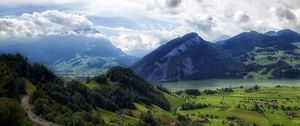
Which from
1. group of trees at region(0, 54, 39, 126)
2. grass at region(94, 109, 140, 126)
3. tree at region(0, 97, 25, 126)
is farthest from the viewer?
grass at region(94, 109, 140, 126)

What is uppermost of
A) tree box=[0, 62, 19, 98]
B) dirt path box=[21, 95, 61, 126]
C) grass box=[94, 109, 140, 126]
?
tree box=[0, 62, 19, 98]

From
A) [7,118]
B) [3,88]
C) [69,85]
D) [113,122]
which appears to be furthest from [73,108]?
[7,118]

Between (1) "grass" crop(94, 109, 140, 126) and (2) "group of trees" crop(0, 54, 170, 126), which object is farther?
(1) "grass" crop(94, 109, 140, 126)

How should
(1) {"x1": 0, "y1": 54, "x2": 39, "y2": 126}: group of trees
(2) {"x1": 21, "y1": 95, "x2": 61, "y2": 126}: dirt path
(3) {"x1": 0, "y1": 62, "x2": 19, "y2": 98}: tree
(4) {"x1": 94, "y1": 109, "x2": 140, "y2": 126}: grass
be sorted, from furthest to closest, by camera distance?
(4) {"x1": 94, "y1": 109, "x2": 140, "y2": 126}: grass < (3) {"x1": 0, "y1": 62, "x2": 19, "y2": 98}: tree < (2) {"x1": 21, "y1": 95, "x2": 61, "y2": 126}: dirt path < (1) {"x1": 0, "y1": 54, "x2": 39, "y2": 126}: group of trees

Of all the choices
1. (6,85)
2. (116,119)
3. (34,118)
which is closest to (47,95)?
(6,85)

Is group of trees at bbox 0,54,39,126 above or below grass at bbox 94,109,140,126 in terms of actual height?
above

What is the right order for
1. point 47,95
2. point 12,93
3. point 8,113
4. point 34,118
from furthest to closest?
point 47,95 < point 12,93 < point 34,118 < point 8,113

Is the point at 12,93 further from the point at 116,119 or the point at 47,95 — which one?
the point at 116,119

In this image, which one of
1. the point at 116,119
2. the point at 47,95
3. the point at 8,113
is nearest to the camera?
the point at 8,113

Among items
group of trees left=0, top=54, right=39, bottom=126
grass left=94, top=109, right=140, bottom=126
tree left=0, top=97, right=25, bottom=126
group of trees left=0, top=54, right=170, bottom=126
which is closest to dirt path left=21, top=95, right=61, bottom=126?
group of trees left=0, top=54, right=170, bottom=126

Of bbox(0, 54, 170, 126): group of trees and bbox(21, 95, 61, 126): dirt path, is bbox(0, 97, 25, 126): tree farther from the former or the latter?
bbox(21, 95, 61, 126): dirt path

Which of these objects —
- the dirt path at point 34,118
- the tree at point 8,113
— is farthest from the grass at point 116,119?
the tree at point 8,113

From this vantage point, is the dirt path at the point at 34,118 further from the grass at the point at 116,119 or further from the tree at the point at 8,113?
the grass at the point at 116,119
